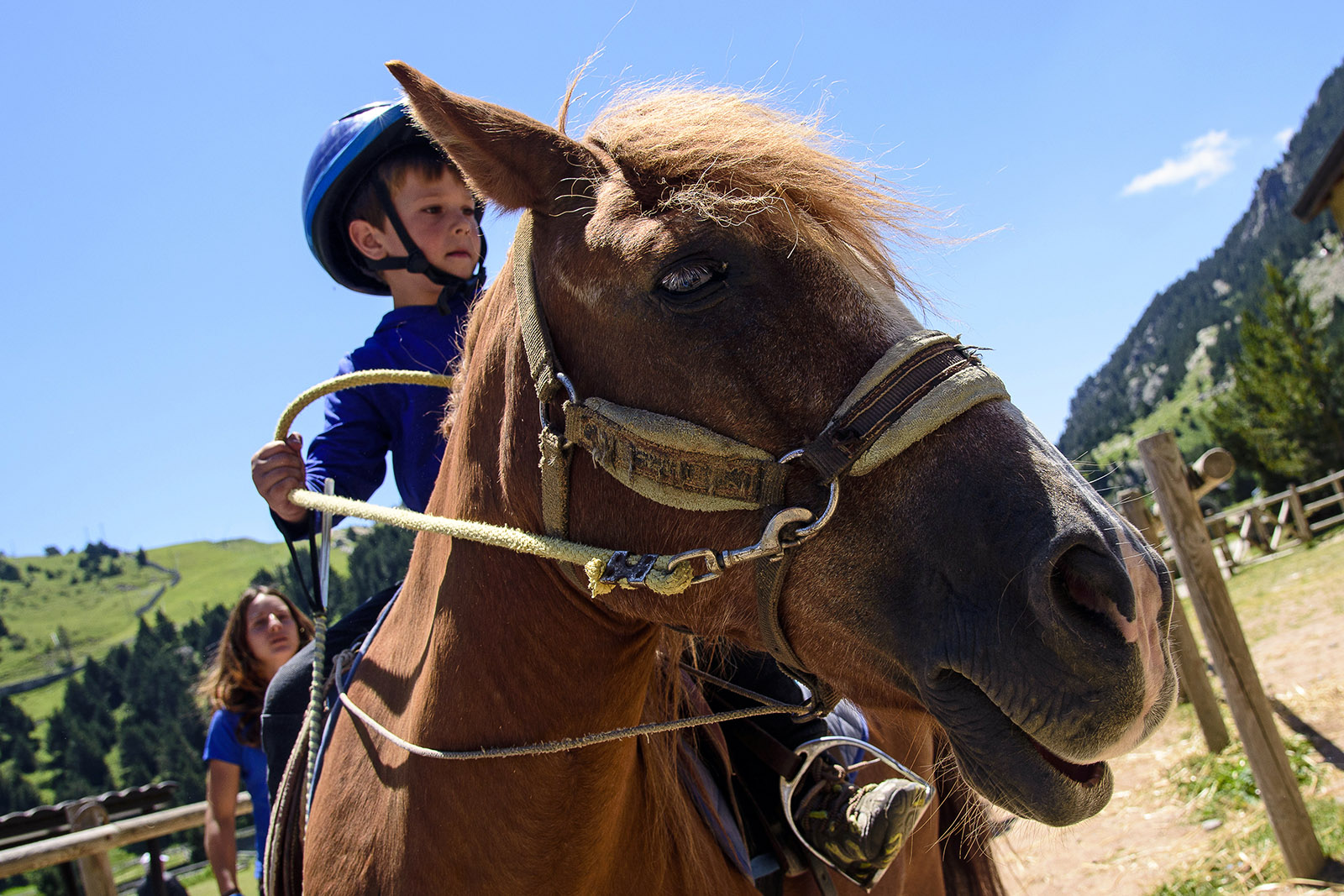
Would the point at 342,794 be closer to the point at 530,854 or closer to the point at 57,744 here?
the point at 530,854

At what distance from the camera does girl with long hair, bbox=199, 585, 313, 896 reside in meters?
4.49

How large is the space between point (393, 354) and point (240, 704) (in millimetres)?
3239

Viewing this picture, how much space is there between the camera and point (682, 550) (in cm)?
141

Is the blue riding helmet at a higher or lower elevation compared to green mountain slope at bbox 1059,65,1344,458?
lower

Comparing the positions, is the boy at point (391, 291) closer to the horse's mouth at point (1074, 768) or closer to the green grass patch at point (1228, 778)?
the horse's mouth at point (1074, 768)

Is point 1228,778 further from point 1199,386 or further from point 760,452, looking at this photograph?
point 1199,386

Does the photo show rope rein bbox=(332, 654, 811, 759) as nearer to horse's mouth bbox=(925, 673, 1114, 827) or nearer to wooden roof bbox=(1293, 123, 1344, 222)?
horse's mouth bbox=(925, 673, 1114, 827)

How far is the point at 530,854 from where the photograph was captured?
63.4 inches

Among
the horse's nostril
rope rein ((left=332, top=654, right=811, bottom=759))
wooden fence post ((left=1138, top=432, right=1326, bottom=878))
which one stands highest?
the horse's nostril

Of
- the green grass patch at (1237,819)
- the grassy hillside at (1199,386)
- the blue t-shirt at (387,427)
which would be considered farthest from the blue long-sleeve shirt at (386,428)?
the grassy hillside at (1199,386)

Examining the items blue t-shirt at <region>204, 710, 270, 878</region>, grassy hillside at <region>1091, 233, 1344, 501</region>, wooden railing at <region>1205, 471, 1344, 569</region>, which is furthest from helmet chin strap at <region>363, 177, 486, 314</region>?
grassy hillside at <region>1091, 233, 1344, 501</region>

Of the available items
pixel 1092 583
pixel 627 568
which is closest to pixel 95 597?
pixel 627 568

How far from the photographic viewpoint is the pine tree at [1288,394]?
39.7m

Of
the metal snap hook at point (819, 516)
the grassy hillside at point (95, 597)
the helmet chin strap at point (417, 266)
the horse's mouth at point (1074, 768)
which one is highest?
the grassy hillside at point (95, 597)
